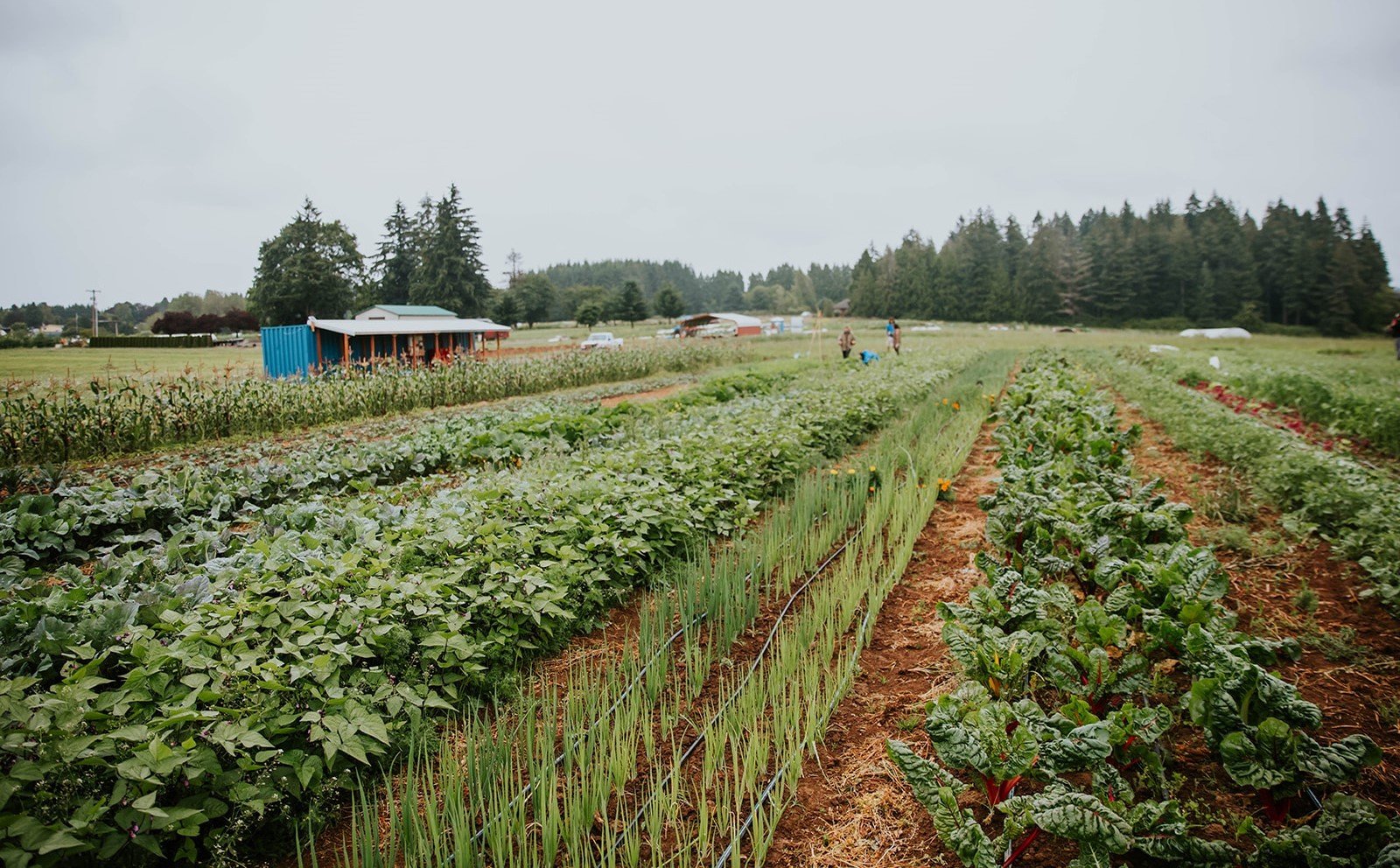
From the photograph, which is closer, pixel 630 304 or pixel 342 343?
pixel 342 343

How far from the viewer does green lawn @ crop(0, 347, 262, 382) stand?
7680 mm

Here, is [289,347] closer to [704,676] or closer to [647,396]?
[647,396]

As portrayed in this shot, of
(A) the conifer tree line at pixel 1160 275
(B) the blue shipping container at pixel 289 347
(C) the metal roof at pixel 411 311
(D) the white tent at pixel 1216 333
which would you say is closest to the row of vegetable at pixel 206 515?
(B) the blue shipping container at pixel 289 347

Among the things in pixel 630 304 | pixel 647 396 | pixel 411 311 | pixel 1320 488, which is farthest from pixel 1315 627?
pixel 630 304

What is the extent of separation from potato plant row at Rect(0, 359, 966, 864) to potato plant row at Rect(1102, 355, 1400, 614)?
162 inches

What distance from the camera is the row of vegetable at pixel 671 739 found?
6.89 feet

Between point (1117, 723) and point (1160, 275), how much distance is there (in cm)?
7939

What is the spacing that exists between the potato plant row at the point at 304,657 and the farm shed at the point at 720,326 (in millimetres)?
43125

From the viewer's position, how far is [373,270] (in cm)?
4394

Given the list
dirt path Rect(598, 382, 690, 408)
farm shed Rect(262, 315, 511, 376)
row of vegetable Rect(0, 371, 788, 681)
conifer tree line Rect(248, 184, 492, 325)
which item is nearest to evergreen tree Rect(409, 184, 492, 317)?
conifer tree line Rect(248, 184, 492, 325)

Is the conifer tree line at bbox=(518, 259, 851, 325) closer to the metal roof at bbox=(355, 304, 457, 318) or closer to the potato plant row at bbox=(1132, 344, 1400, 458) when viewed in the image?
the metal roof at bbox=(355, 304, 457, 318)

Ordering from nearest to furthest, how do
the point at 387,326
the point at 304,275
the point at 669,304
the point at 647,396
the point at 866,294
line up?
the point at 647,396, the point at 387,326, the point at 304,275, the point at 866,294, the point at 669,304

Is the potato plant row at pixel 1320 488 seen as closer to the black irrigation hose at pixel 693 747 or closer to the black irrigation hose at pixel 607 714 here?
the black irrigation hose at pixel 693 747

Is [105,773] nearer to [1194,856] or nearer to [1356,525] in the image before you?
[1194,856]
